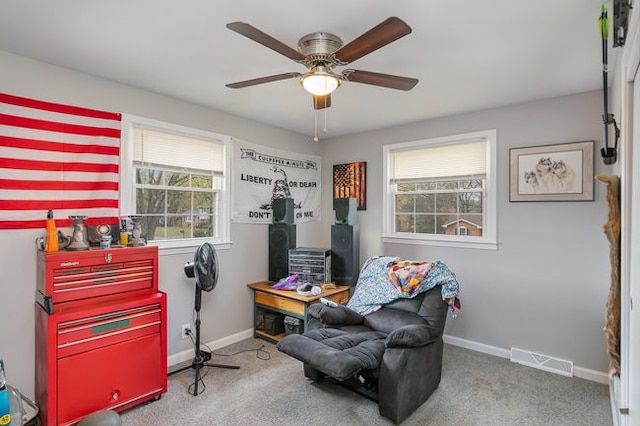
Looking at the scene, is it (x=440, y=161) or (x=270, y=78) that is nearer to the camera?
(x=270, y=78)

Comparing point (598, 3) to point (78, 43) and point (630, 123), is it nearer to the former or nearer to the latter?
point (630, 123)

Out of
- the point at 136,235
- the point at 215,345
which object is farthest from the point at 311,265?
the point at 136,235

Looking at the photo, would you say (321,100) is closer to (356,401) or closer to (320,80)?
(320,80)

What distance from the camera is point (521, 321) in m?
3.27

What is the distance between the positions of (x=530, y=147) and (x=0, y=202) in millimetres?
4309

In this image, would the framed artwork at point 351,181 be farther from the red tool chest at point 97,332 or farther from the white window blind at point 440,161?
the red tool chest at point 97,332

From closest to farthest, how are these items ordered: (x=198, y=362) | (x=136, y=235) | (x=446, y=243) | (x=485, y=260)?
(x=136, y=235) < (x=198, y=362) < (x=485, y=260) < (x=446, y=243)

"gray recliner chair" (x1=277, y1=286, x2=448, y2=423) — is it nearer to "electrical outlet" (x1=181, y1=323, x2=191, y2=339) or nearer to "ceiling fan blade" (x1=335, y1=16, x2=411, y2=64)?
"electrical outlet" (x1=181, y1=323, x2=191, y2=339)

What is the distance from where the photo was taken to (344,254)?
384 centimetres

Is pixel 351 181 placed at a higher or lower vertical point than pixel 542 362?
higher

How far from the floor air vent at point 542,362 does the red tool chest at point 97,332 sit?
10.4 ft

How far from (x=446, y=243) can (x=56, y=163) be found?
365cm

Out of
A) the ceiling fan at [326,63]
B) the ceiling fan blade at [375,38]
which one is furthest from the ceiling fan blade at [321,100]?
the ceiling fan blade at [375,38]

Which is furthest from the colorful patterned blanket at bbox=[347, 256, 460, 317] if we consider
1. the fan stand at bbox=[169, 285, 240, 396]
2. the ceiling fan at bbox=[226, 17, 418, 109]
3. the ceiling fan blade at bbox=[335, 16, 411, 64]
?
the ceiling fan blade at bbox=[335, 16, 411, 64]
